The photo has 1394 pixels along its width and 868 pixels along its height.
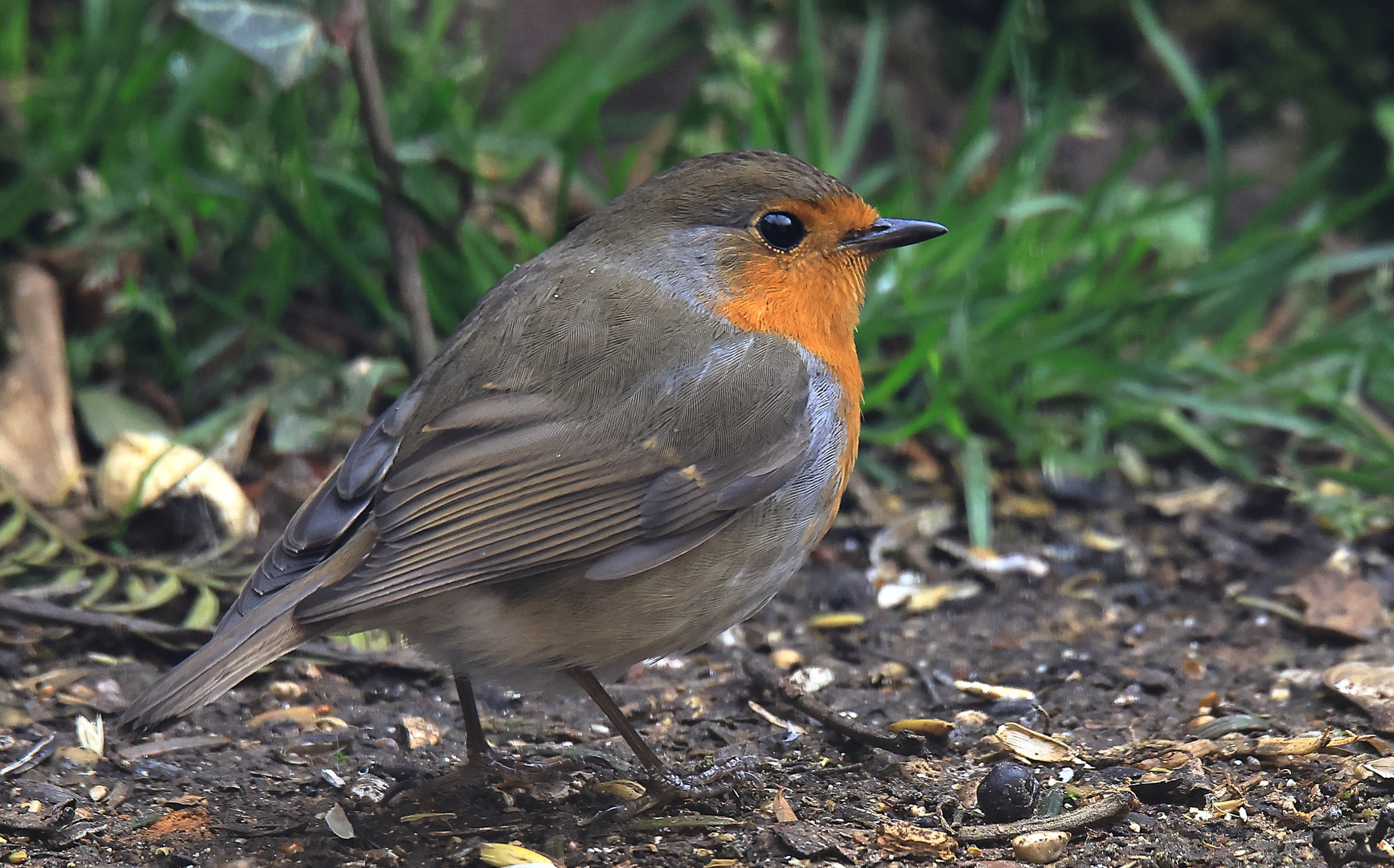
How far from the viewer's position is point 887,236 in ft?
10.4

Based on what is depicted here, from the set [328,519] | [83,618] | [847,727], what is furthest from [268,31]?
[847,727]

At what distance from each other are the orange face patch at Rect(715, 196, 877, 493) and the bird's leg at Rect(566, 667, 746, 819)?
67 centimetres

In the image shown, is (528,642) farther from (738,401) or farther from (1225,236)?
(1225,236)

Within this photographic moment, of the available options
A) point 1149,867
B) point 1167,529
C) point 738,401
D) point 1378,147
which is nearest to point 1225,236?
point 1378,147

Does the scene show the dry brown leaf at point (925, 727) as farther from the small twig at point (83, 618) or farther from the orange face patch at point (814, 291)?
the small twig at point (83, 618)

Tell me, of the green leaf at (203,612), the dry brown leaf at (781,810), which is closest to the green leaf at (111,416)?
the green leaf at (203,612)

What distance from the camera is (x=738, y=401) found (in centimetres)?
290

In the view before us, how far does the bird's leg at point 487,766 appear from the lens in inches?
113

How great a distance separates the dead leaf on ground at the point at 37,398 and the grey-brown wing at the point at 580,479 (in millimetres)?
1315

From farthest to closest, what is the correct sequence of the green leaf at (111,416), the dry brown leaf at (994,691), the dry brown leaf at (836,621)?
1. the green leaf at (111,416)
2. the dry brown leaf at (836,621)
3. the dry brown leaf at (994,691)

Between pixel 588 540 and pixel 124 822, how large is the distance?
100 centimetres

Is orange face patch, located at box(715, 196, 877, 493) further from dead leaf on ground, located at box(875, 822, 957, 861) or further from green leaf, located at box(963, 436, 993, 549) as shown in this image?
green leaf, located at box(963, 436, 993, 549)

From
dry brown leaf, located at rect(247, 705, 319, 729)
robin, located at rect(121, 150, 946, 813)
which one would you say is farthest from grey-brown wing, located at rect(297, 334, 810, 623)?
dry brown leaf, located at rect(247, 705, 319, 729)

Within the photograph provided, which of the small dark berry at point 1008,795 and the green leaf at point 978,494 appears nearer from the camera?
the small dark berry at point 1008,795
